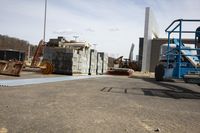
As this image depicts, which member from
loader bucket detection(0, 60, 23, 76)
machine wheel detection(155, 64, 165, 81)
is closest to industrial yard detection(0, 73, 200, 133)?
loader bucket detection(0, 60, 23, 76)

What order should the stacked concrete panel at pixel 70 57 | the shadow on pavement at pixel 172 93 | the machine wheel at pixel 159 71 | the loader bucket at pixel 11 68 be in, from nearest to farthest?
the shadow on pavement at pixel 172 93, the loader bucket at pixel 11 68, the machine wheel at pixel 159 71, the stacked concrete panel at pixel 70 57

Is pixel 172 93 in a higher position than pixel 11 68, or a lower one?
lower

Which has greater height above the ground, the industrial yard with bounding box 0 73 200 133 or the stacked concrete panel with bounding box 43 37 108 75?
the stacked concrete panel with bounding box 43 37 108 75

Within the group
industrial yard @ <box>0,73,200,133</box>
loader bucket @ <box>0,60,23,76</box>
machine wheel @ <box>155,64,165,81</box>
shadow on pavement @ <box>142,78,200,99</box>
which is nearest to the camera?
industrial yard @ <box>0,73,200,133</box>

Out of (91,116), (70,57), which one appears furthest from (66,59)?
(91,116)

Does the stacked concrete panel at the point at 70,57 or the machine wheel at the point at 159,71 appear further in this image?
the stacked concrete panel at the point at 70,57

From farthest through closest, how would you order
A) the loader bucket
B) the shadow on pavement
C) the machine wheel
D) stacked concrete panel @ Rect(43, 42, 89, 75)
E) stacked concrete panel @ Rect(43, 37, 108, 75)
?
stacked concrete panel @ Rect(43, 37, 108, 75)
stacked concrete panel @ Rect(43, 42, 89, 75)
the machine wheel
the loader bucket
the shadow on pavement

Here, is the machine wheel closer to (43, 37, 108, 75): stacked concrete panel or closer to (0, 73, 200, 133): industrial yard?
(43, 37, 108, 75): stacked concrete panel

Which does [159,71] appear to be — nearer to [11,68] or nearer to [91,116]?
[11,68]

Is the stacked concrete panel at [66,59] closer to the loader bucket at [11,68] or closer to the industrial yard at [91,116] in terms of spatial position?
the loader bucket at [11,68]

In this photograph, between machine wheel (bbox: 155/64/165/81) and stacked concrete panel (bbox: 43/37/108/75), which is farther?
stacked concrete panel (bbox: 43/37/108/75)

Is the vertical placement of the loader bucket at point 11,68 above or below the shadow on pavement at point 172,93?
above

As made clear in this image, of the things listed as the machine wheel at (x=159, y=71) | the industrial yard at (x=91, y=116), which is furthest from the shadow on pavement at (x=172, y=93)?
the machine wheel at (x=159, y=71)

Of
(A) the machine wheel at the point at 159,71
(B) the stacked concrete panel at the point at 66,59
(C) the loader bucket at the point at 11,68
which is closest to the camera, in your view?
(C) the loader bucket at the point at 11,68
